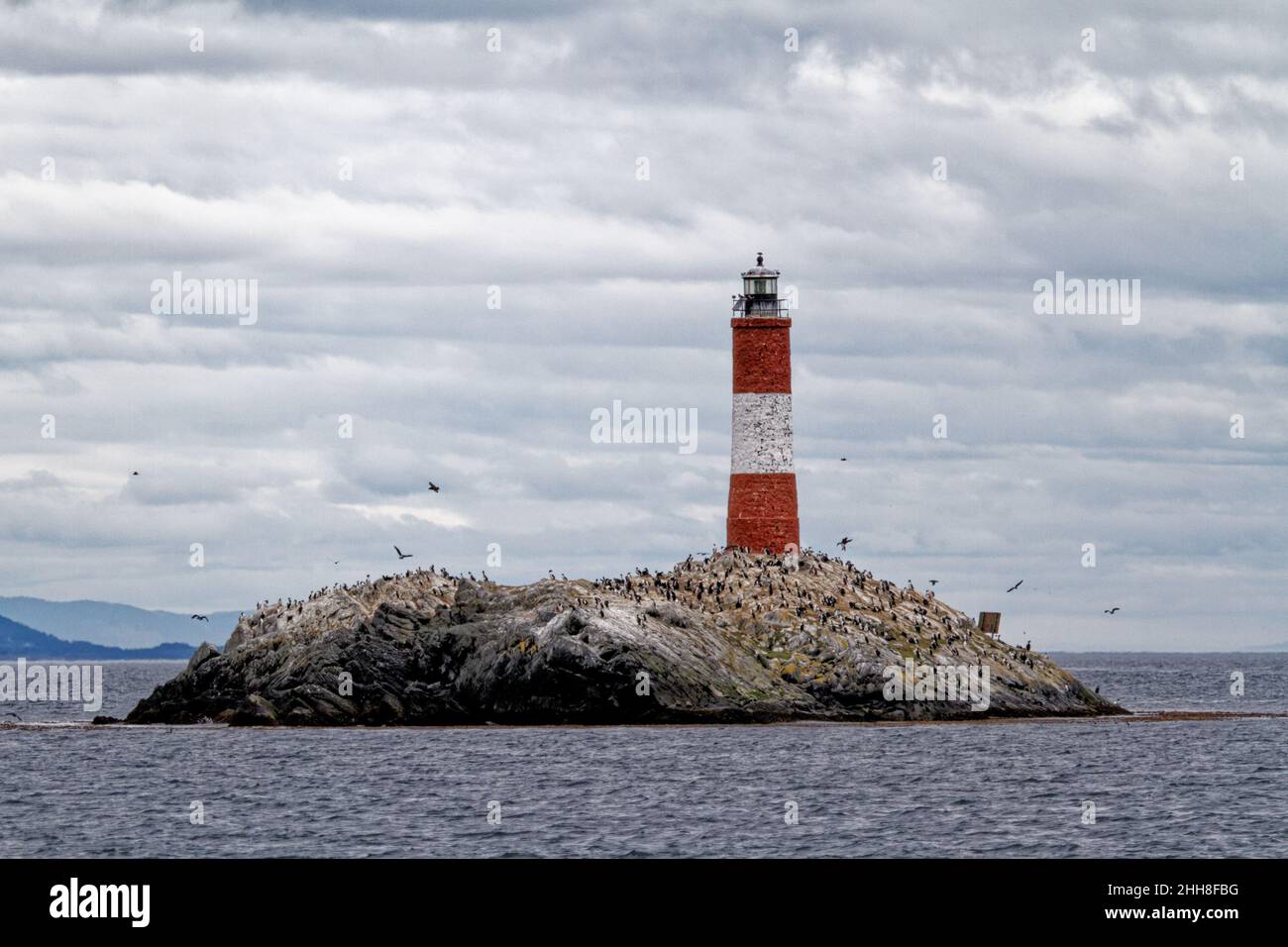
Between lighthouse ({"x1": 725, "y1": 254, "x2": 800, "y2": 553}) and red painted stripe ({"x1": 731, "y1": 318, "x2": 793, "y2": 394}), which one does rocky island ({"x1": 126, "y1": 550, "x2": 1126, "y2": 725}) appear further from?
red painted stripe ({"x1": 731, "y1": 318, "x2": 793, "y2": 394})

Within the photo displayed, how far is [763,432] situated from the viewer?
7869 centimetres

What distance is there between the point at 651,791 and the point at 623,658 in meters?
18.9

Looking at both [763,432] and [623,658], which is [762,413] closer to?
[763,432]

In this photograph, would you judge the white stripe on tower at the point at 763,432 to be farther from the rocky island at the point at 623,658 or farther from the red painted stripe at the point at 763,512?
the rocky island at the point at 623,658

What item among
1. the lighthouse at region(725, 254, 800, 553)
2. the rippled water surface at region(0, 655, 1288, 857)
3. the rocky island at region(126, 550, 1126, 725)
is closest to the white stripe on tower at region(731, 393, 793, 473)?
the lighthouse at region(725, 254, 800, 553)

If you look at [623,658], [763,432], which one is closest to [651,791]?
[623,658]

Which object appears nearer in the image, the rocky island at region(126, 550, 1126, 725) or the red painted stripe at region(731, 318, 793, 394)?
the rocky island at region(126, 550, 1126, 725)

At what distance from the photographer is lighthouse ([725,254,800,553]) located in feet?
259

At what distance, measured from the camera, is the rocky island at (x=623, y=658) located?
71.6m

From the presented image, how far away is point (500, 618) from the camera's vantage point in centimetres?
7525

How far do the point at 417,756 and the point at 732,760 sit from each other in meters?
10.6

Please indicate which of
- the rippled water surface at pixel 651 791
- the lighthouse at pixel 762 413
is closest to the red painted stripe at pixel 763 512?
the lighthouse at pixel 762 413
